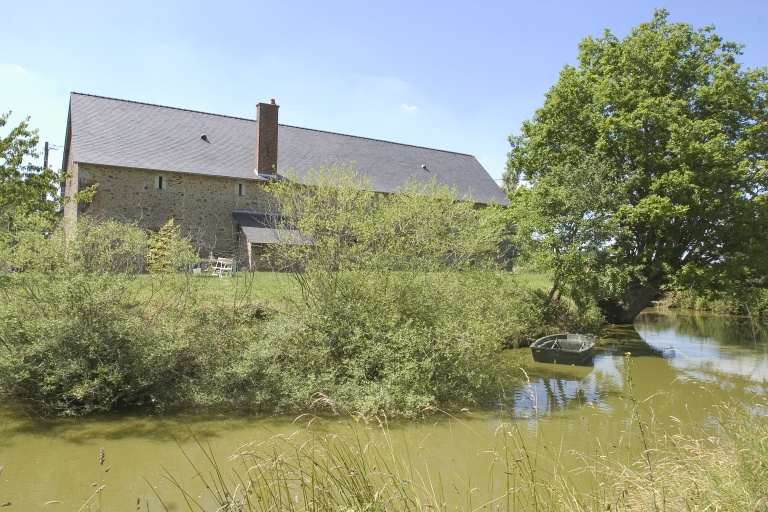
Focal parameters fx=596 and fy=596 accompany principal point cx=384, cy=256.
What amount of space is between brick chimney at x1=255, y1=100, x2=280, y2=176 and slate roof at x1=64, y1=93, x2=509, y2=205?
20.4 inches

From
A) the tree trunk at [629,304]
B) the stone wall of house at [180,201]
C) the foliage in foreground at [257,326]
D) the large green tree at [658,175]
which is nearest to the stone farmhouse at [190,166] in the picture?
the stone wall of house at [180,201]

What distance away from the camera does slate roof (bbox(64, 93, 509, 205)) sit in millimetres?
24828

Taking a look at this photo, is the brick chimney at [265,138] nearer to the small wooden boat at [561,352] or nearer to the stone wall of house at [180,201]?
the stone wall of house at [180,201]

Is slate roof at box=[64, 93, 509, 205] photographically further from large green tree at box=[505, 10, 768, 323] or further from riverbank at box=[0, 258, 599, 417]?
riverbank at box=[0, 258, 599, 417]

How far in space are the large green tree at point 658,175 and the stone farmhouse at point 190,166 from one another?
4.51 m

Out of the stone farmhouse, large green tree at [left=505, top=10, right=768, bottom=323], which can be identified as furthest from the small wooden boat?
the stone farmhouse

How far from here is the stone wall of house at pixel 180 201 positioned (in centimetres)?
2383

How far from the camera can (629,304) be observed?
22172mm

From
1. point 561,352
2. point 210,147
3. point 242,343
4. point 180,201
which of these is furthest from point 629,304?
point 210,147

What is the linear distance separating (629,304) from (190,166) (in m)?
18.7

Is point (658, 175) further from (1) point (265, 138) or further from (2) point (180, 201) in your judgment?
(2) point (180, 201)

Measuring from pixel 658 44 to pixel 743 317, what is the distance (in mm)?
15849

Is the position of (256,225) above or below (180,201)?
below

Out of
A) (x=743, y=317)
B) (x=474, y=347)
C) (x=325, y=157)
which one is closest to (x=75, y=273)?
(x=474, y=347)
